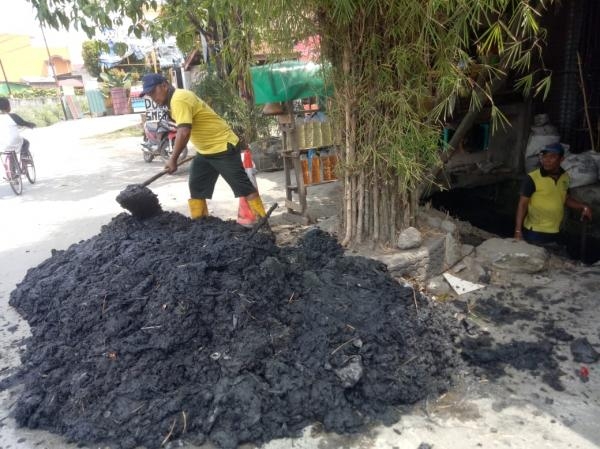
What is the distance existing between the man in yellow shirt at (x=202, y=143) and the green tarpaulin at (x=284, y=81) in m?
0.52

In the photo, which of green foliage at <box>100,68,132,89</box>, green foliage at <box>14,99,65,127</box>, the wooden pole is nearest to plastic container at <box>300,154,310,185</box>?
the wooden pole

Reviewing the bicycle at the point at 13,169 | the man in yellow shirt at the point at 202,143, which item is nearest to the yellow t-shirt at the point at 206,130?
the man in yellow shirt at the point at 202,143

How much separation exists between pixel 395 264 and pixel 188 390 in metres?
1.83

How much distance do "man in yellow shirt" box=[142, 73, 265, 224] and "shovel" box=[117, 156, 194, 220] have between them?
0.32 metres

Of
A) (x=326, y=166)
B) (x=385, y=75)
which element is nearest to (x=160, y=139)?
(x=326, y=166)

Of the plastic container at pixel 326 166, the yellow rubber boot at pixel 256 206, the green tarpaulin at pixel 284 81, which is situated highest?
the green tarpaulin at pixel 284 81

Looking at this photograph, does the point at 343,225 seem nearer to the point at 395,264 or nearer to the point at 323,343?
the point at 395,264

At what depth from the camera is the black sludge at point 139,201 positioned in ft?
13.7

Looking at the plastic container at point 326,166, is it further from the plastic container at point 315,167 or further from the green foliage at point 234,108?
the green foliage at point 234,108

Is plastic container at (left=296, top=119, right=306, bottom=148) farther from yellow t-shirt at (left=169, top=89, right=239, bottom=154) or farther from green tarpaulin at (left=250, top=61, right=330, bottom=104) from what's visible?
yellow t-shirt at (left=169, top=89, right=239, bottom=154)

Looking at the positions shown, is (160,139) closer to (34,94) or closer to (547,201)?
(547,201)

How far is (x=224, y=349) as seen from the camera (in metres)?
2.61

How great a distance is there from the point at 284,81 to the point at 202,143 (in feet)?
Answer: 3.28

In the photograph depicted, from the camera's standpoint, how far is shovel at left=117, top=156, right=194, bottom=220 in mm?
4176
